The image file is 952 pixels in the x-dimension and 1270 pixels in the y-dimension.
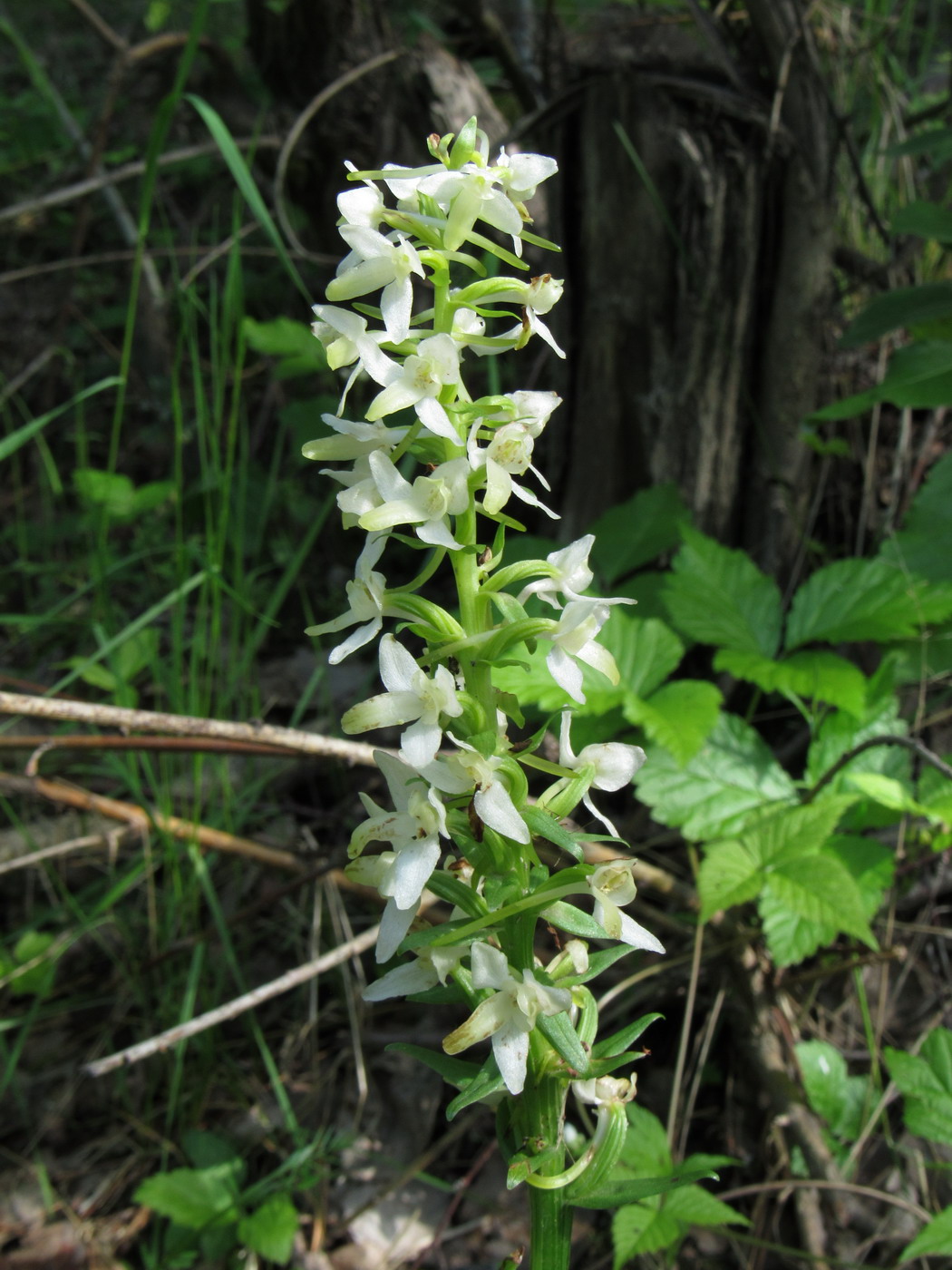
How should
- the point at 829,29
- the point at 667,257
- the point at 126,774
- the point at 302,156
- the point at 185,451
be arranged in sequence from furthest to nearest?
the point at 185,451, the point at 302,156, the point at 829,29, the point at 667,257, the point at 126,774

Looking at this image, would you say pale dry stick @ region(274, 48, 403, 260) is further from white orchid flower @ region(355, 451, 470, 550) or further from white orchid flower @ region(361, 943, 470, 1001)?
white orchid flower @ region(361, 943, 470, 1001)

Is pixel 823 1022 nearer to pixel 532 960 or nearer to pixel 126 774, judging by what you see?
pixel 532 960

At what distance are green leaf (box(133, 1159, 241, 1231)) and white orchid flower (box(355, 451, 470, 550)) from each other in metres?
1.78

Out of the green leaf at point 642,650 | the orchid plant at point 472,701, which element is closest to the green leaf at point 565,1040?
the orchid plant at point 472,701

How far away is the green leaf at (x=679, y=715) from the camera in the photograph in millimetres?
1909

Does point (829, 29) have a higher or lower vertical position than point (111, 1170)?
higher

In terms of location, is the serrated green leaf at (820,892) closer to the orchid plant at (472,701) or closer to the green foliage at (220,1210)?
the orchid plant at (472,701)

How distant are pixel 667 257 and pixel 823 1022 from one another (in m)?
2.12

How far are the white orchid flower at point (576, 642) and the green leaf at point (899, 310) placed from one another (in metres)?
1.65

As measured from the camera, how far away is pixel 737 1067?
2258 mm

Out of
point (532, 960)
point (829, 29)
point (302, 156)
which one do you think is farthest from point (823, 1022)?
point (302, 156)

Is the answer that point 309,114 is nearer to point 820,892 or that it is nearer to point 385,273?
point 385,273

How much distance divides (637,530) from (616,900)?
4.98 ft

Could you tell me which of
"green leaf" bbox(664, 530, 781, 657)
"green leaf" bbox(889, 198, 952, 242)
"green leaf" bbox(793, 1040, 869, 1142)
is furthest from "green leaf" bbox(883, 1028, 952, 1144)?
"green leaf" bbox(889, 198, 952, 242)
